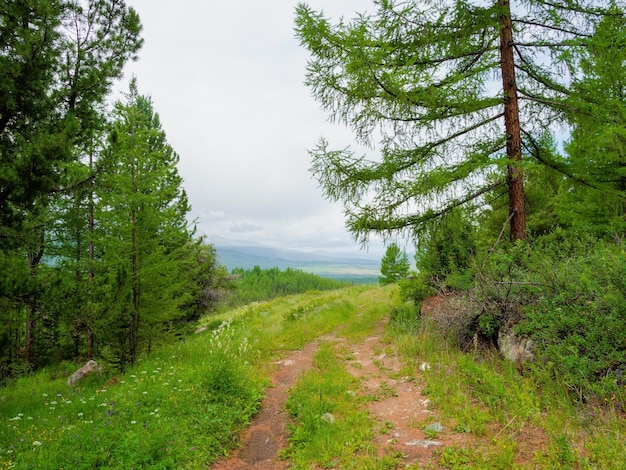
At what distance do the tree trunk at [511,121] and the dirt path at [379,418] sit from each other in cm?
468

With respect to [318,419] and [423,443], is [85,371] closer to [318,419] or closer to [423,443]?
[318,419]

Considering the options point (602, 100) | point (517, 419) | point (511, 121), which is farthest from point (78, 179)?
point (602, 100)

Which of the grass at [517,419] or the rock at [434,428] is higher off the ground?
the grass at [517,419]

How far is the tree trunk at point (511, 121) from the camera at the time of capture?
322 inches

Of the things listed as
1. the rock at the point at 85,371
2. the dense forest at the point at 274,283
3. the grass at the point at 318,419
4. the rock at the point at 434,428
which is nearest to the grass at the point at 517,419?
the grass at the point at 318,419

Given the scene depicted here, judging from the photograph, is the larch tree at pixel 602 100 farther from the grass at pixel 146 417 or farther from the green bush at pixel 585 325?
the grass at pixel 146 417

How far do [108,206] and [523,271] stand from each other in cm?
996

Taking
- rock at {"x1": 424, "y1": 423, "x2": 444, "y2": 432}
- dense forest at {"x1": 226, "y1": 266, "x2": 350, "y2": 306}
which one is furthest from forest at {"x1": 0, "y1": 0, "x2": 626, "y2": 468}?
dense forest at {"x1": 226, "y1": 266, "x2": 350, "y2": 306}

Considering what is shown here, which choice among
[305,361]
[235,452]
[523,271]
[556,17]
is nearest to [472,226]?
[523,271]

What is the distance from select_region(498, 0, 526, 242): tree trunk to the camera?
8180mm

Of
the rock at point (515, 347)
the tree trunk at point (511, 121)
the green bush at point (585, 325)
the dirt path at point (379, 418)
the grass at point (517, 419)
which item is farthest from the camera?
the tree trunk at point (511, 121)

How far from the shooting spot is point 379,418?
16.4 feet

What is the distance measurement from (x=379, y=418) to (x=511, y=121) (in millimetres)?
7615

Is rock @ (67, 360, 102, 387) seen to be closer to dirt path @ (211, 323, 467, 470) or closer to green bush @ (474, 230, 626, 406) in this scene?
dirt path @ (211, 323, 467, 470)
